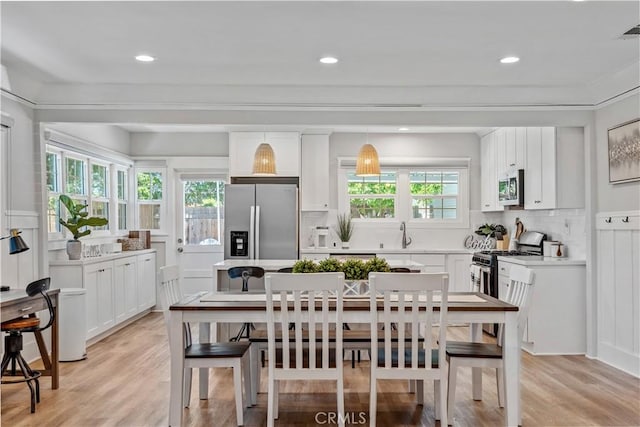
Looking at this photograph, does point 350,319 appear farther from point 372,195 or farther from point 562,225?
point 372,195

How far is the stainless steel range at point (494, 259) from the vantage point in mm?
5840

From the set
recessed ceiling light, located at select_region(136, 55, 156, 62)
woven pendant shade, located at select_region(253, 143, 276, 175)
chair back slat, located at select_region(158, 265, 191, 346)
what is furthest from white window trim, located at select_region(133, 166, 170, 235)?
chair back slat, located at select_region(158, 265, 191, 346)

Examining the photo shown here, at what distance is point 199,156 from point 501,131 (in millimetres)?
4093

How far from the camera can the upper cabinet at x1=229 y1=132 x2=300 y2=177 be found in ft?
23.7

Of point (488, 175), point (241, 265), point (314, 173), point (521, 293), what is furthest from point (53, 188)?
point (488, 175)

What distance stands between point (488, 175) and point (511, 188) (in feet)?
3.48

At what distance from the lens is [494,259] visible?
586 cm

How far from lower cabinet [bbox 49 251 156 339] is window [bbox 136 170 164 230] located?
1.76 feet

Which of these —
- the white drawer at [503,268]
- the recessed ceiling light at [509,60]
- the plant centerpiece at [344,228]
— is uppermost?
the recessed ceiling light at [509,60]

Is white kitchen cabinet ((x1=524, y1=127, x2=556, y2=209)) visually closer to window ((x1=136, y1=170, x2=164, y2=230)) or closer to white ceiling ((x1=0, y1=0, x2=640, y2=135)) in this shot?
white ceiling ((x1=0, y1=0, x2=640, y2=135))

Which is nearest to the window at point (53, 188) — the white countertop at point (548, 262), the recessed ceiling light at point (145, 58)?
the recessed ceiling light at point (145, 58)

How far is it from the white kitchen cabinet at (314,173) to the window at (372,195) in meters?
0.48

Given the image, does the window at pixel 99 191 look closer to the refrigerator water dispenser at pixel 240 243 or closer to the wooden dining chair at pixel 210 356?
the refrigerator water dispenser at pixel 240 243

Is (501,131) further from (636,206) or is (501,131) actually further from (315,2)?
(315,2)
